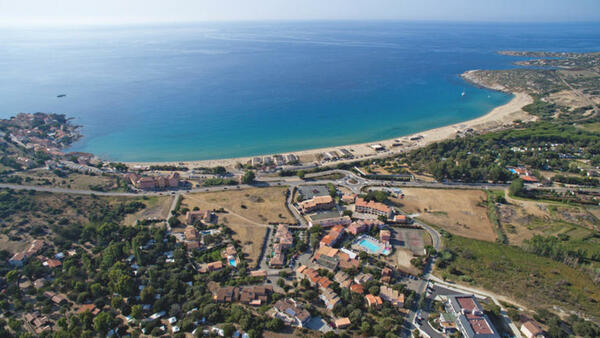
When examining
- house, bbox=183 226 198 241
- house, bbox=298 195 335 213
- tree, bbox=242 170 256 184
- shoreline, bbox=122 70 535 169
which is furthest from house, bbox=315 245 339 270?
shoreline, bbox=122 70 535 169

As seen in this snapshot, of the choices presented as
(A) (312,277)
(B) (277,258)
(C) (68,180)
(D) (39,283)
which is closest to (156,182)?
(C) (68,180)

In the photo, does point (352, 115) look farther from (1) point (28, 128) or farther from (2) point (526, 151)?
(1) point (28, 128)

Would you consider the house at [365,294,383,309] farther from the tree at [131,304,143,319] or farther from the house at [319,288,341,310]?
the tree at [131,304,143,319]

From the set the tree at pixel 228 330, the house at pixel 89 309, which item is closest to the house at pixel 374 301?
the tree at pixel 228 330

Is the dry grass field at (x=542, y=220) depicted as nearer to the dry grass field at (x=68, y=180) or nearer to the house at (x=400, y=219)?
the house at (x=400, y=219)

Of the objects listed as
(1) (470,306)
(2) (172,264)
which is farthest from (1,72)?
(1) (470,306)

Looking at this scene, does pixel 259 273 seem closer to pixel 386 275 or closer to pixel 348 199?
pixel 386 275
